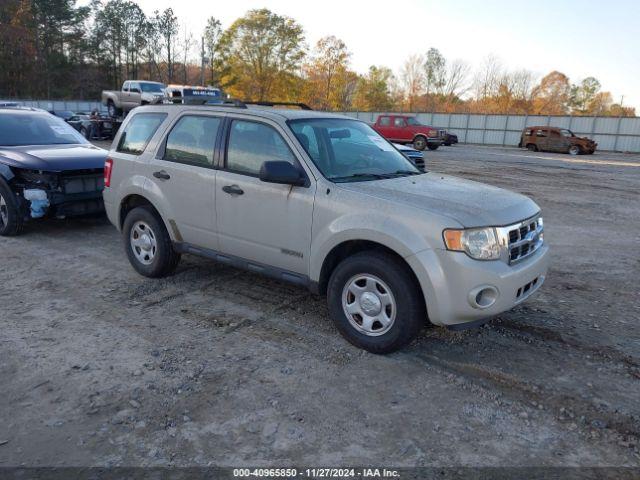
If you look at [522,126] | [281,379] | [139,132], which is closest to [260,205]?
[281,379]

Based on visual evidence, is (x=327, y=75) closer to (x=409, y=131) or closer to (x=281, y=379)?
(x=409, y=131)

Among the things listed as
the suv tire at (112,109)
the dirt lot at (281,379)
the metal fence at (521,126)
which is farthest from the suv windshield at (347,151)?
the metal fence at (521,126)

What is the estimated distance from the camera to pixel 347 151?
4.68 m

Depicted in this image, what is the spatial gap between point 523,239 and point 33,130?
7790mm

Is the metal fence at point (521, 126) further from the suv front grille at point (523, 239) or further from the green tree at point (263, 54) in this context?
the suv front grille at point (523, 239)

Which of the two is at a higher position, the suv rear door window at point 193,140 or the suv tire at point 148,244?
the suv rear door window at point 193,140

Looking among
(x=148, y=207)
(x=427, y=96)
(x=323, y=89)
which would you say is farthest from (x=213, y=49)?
(x=148, y=207)

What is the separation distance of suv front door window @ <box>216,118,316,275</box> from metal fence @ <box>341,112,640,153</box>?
33.6m

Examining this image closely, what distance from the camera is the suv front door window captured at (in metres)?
4.30

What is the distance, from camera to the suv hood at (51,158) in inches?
278

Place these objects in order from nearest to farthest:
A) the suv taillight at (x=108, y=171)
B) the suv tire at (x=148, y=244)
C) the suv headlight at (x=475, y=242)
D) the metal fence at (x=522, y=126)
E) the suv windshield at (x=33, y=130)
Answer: the suv headlight at (x=475, y=242) < the suv tire at (x=148, y=244) < the suv taillight at (x=108, y=171) < the suv windshield at (x=33, y=130) < the metal fence at (x=522, y=126)

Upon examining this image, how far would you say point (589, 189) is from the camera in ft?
48.3

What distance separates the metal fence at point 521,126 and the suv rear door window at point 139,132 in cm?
3399

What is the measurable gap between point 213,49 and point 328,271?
2680 inches
